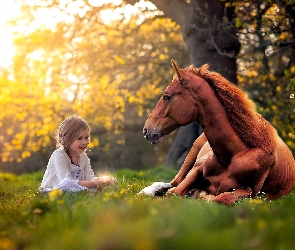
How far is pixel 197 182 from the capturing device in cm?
722

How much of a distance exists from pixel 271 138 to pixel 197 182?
3.77ft

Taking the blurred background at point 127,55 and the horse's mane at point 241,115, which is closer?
the horse's mane at point 241,115

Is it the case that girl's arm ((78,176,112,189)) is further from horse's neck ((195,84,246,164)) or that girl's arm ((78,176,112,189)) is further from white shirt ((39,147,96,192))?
horse's neck ((195,84,246,164))

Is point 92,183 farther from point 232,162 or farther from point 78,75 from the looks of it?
point 78,75

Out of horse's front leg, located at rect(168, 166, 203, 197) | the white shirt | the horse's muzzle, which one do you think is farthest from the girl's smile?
horse's front leg, located at rect(168, 166, 203, 197)

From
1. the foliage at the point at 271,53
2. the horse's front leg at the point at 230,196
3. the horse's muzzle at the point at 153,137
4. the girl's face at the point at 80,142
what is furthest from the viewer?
the foliage at the point at 271,53

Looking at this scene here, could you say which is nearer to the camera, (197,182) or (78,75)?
(197,182)

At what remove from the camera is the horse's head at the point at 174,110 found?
6605 mm

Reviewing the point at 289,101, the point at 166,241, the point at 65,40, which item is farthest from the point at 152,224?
the point at 65,40

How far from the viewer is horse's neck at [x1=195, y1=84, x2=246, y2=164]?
650 cm

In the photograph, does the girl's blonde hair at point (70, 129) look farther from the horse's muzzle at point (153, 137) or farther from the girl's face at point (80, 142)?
the horse's muzzle at point (153, 137)

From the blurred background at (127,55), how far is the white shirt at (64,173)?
4.85 meters

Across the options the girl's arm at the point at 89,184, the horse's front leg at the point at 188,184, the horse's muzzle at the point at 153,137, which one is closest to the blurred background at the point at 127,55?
the horse's front leg at the point at 188,184

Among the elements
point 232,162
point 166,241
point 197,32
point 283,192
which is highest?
point 197,32
